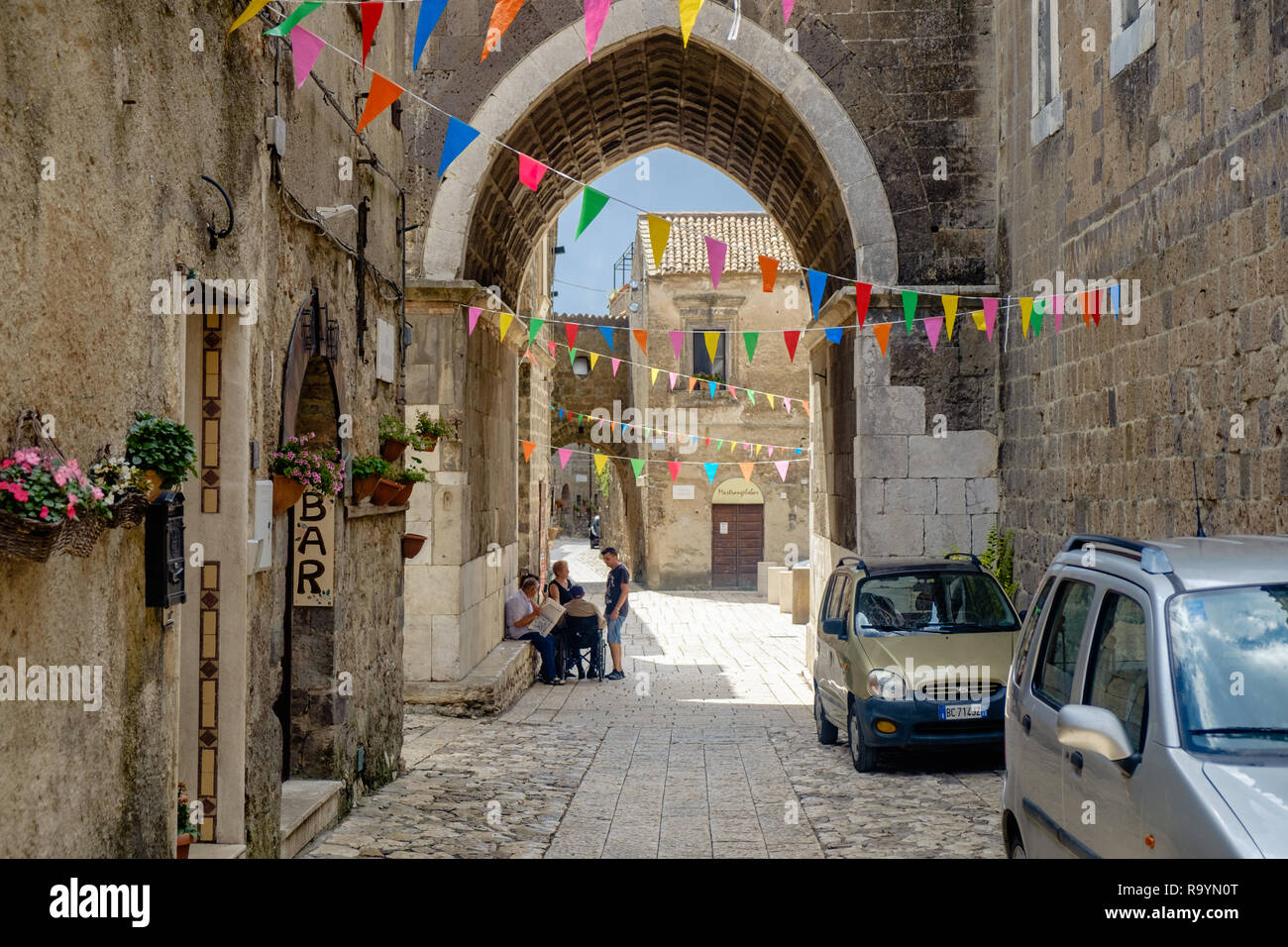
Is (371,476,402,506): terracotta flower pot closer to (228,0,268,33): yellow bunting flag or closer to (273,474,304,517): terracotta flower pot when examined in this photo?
(273,474,304,517): terracotta flower pot

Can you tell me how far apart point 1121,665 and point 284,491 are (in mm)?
3907

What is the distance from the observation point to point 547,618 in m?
15.6

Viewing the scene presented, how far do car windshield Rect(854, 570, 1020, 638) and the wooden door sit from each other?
865 inches

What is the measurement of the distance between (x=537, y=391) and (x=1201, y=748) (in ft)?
68.3

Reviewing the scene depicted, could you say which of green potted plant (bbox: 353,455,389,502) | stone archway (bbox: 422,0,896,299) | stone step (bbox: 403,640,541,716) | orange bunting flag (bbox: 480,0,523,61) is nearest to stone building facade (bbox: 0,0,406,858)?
green potted plant (bbox: 353,455,389,502)

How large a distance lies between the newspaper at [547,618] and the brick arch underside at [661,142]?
4007mm

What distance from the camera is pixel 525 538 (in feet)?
70.0

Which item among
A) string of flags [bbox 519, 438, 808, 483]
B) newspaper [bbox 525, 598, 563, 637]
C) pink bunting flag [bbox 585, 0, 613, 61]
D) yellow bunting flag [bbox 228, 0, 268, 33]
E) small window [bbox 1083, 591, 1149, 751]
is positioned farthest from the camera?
string of flags [bbox 519, 438, 808, 483]

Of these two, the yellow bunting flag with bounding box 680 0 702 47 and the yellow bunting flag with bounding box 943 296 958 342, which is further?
the yellow bunting flag with bounding box 943 296 958 342

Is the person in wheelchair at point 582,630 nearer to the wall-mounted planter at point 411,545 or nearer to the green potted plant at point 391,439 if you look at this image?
the wall-mounted planter at point 411,545

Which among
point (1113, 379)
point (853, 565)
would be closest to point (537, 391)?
point (853, 565)

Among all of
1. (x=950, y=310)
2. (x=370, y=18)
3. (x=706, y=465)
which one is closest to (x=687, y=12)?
(x=370, y=18)

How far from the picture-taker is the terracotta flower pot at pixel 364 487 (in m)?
7.54

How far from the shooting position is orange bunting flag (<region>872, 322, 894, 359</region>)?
1182 centimetres
